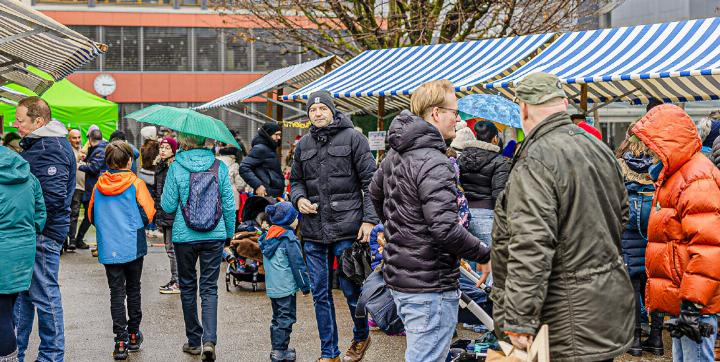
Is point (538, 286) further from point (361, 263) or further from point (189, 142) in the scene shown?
point (189, 142)

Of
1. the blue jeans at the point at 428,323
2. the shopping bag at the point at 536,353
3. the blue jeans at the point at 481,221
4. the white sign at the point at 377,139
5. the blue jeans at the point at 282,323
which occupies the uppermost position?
the white sign at the point at 377,139

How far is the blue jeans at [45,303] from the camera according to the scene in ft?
22.5

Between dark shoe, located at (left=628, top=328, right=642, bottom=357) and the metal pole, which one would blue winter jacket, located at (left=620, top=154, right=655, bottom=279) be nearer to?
dark shoe, located at (left=628, top=328, right=642, bottom=357)

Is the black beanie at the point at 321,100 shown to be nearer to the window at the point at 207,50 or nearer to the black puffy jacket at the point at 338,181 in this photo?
the black puffy jacket at the point at 338,181

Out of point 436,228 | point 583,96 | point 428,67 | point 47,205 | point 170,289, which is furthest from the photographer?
point 428,67

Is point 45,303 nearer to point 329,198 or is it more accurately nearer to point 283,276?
point 283,276

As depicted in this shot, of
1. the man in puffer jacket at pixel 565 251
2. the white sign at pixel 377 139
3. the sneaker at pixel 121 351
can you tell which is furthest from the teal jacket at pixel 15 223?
the white sign at pixel 377 139

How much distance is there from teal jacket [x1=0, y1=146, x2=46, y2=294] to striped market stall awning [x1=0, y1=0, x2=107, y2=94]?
1.69 metres

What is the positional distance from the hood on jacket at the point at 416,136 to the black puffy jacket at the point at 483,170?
283cm

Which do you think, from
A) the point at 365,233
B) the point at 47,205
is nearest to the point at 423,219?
the point at 365,233

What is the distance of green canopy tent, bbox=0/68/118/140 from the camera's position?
20312mm

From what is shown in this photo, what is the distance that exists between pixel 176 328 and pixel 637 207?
441cm

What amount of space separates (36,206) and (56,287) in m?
1.00

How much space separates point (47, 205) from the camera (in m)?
6.80
